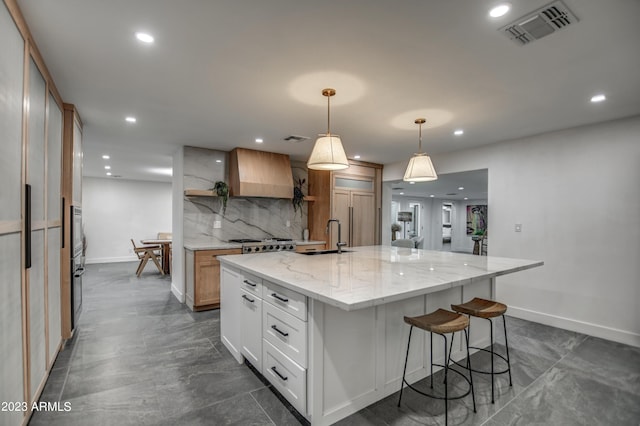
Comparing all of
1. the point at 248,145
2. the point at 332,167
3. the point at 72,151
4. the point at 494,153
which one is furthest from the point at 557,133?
the point at 72,151

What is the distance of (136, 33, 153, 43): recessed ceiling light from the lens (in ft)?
6.11

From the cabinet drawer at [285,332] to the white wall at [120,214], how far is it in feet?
26.5

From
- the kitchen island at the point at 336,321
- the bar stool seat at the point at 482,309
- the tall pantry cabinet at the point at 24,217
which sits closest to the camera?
the tall pantry cabinet at the point at 24,217

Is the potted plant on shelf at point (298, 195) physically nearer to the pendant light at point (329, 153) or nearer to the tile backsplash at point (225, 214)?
the tile backsplash at point (225, 214)

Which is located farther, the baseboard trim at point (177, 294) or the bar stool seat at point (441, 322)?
the baseboard trim at point (177, 294)

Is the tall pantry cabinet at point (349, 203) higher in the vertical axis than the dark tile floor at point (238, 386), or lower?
higher

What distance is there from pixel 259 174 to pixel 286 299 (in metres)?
3.15

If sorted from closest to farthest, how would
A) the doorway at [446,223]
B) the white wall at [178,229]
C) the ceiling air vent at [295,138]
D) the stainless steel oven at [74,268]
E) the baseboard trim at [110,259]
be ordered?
1. the stainless steel oven at [74,268]
2. the ceiling air vent at [295,138]
3. the white wall at [178,229]
4. the baseboard trim at [110,259]
5. the doorway at [446,223]

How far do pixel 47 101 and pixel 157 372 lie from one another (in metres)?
2.26

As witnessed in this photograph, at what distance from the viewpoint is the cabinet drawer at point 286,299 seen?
1859mm

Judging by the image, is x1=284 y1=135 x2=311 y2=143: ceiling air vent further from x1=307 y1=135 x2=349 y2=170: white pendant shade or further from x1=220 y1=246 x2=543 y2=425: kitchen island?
x1=220 y1=246 x2=543 y2=425: kitchen island

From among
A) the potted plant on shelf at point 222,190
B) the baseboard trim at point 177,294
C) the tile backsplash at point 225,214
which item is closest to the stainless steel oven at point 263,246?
the tile backsplash at point 225,214

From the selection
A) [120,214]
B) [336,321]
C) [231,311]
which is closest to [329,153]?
[336,321]

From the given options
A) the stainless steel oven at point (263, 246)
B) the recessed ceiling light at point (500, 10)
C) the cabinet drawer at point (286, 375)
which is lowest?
the cabinet drawer at point (286, 375)
